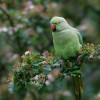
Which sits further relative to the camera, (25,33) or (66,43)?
(25,33)

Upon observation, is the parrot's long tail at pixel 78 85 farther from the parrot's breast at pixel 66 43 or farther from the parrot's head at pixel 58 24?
the parrot's head at pixel 58 24

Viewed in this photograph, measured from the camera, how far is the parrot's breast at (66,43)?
3.29 metres

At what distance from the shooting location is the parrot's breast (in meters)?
3.29

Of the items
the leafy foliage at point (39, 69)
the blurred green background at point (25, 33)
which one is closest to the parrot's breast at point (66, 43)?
the leafy foliage at point (39, 69)

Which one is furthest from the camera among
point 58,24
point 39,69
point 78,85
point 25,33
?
point 25,33

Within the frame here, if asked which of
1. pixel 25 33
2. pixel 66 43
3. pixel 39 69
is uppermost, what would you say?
pixel 25 33

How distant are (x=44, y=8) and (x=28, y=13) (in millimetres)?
229

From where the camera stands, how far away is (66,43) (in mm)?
3328

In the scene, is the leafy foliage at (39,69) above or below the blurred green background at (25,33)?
below

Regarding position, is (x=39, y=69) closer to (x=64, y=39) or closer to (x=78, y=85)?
(x=64, y=39)

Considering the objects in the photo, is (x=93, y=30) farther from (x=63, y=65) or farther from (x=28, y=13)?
(x=63, y=65)

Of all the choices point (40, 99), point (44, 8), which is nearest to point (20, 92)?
point (40, 99)

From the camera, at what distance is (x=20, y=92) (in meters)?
4.93

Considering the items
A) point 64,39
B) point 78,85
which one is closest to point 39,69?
point 64,39
